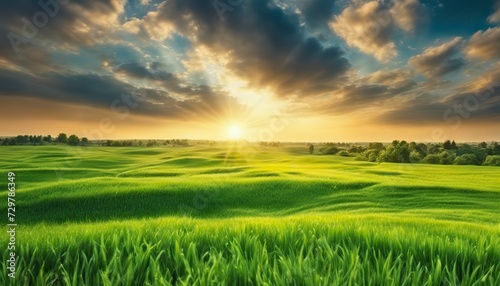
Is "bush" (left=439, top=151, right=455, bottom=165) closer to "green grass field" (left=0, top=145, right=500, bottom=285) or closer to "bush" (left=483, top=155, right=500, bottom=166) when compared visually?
"bush" (left=483, top=155, right=500, bottom=166)

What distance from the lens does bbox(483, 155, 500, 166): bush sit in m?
46.6

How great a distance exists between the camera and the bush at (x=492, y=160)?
46.6m

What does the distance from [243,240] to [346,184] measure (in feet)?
60.2

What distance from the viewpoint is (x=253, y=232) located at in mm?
4629

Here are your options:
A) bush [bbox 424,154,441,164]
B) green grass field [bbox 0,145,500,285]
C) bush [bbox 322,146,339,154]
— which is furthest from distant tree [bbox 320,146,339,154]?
green grass field [bbox 0,145,500,285]

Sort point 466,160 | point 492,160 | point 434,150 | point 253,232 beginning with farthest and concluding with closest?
point 434,150 → point 466,160 → point 492,160 → point 253,232

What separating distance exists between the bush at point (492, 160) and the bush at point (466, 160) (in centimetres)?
153

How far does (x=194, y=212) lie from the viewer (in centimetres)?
1532

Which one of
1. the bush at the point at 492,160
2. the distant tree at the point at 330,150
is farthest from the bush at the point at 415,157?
the distant tree at the point at 330,150

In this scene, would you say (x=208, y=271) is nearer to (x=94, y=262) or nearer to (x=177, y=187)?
(x=94, y=262)

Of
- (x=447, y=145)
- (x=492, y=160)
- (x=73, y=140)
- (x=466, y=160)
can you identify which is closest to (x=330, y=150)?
(x=447, y=145)

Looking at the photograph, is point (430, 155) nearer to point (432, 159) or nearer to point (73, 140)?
point (432, 159)

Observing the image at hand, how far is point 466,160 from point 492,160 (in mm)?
3262

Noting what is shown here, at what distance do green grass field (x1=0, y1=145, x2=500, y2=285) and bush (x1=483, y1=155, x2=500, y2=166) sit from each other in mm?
23777
